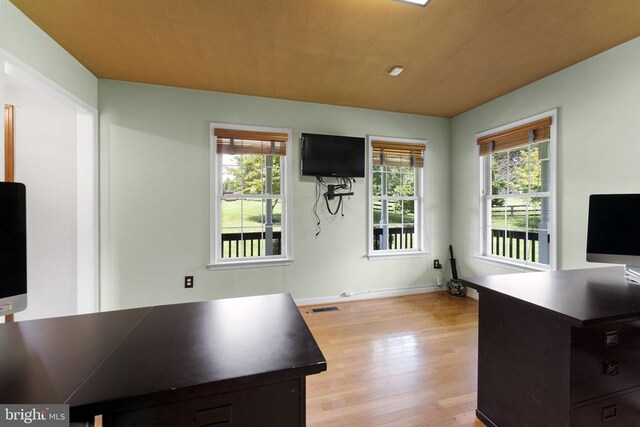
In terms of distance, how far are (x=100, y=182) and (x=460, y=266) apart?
4.62m

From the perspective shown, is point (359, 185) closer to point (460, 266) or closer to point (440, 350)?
point (460, 266)

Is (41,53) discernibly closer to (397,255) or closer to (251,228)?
(251,228)

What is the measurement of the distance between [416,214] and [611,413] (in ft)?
9.98

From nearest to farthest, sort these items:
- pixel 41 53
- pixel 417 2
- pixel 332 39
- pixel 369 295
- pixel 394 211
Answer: pixel 417 2 → pixel 41 53 → pixel 332 39 → pixel 369 295 → pixel 394 211

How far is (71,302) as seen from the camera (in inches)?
113

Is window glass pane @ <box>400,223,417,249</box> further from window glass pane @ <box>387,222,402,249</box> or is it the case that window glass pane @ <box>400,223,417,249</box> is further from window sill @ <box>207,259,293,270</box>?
window sill @ <box>207,259,293,270</box>

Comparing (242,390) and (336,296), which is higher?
(242,390)

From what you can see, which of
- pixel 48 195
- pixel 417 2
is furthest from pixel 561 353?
pixel 48 195

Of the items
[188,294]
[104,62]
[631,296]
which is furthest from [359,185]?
[104,62]

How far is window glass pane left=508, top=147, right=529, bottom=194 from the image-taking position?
10.7ft

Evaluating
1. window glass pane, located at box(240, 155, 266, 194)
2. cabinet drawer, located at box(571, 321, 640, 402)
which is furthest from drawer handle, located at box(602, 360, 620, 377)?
window glass pane, located at box(240, 155, 266, 194)

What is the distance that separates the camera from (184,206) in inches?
127

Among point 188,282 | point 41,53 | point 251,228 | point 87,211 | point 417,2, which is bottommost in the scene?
point 188,282

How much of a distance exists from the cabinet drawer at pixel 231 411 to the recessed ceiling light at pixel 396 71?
2797 millimetres
